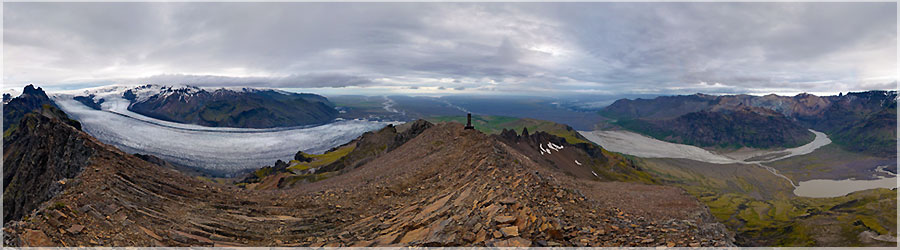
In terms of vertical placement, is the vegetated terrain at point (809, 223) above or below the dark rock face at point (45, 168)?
below

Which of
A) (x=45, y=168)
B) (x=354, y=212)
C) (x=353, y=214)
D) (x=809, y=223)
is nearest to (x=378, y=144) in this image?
(x=45, y=168)

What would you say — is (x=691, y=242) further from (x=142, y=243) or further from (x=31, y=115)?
(x=31, y=115)

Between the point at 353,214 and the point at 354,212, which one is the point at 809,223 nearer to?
the point at 354,212

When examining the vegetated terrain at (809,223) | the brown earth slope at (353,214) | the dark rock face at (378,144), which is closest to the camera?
the brown earth slope at (353,214)

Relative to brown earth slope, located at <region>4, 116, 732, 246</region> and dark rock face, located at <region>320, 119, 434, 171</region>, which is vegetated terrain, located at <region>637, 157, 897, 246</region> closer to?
brown earth slope, located at <region>4, 116, 732, 246</region>

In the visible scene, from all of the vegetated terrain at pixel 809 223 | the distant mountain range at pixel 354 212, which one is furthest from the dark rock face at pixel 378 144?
the vegetated terrain at pixel 809 223

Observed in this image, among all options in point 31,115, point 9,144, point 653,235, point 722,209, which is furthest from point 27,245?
point 722,209

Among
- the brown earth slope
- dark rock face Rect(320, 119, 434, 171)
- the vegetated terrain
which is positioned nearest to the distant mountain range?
the brown earth slope

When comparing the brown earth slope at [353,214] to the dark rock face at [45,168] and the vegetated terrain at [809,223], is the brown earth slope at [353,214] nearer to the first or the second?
the dark rock face at [45,168]

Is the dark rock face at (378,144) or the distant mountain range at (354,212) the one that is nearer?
the distant mountain range at (354,212)

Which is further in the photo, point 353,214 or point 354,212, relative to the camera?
point 354,212
